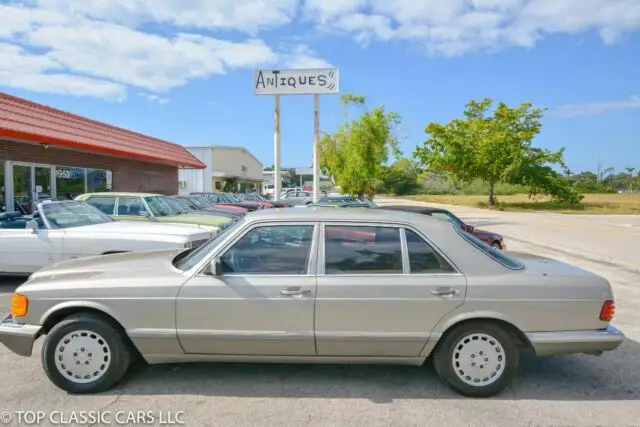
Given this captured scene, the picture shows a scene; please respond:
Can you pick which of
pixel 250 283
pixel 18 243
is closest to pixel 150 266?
pixel 250 283

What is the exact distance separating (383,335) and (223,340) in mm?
1270

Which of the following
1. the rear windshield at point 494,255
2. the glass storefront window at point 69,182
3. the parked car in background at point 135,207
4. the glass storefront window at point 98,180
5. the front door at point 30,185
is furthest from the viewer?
the glass storefront window at point 98,180

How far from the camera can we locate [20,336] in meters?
3.68

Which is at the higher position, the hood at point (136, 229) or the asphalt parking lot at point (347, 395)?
the hood at point (136, 229)

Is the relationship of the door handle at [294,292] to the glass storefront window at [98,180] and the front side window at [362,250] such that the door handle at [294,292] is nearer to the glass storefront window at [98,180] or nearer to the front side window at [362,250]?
the front side window at [362,250]

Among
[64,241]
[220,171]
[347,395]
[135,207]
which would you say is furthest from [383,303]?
[220,171]

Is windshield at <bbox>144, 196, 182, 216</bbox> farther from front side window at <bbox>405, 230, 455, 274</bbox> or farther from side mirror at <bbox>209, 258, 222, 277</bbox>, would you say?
front side window at <bbox>405, 230, 455, 274</bbox>

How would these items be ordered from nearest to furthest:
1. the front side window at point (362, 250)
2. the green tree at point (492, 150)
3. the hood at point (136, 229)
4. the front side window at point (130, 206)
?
the front side window at point (362, 250), the hood at point (136, 229), the front side window at point (130, 206), the green tree at point (492, 150)

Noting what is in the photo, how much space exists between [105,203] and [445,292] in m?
9.28

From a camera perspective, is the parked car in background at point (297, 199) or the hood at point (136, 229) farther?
the parked car in background at point (297, 199)

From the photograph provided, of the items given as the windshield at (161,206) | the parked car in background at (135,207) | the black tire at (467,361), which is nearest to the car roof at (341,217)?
the black tire at (467,361)

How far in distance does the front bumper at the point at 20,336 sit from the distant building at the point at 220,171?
32.7 meters

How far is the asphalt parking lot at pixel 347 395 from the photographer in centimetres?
A: 335

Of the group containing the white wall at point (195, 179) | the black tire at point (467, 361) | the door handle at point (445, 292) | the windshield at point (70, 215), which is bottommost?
the black tire at point (467, 361)
